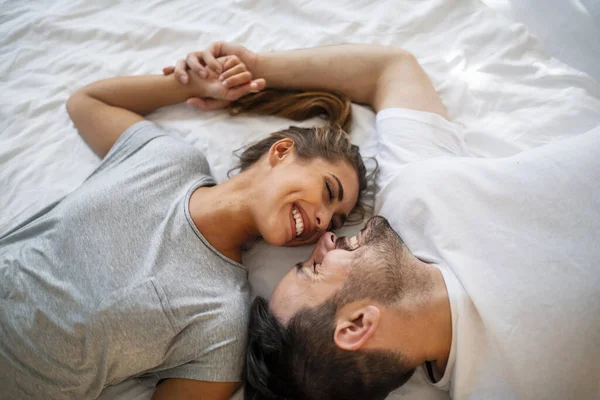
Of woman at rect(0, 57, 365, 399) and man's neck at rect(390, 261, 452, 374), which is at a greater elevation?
woman at rect(0, 57, 365, 399)

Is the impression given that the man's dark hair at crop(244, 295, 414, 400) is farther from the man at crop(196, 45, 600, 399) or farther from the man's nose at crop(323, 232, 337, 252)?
the man's nose at crop(323, 232, 337, 252)

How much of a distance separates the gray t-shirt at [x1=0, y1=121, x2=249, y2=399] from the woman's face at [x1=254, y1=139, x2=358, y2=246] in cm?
18

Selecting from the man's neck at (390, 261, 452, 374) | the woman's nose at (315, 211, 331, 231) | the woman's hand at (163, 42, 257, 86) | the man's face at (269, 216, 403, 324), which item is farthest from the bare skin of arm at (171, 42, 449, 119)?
the man's neck at (390, 261, 452, 374)

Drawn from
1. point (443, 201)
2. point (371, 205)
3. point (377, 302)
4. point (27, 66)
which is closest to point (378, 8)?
point (371, 205)

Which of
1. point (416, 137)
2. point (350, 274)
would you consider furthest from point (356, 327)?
point (416, 137)

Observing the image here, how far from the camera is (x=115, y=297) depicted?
101cm

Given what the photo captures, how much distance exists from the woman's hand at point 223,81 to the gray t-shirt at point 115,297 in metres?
0.42

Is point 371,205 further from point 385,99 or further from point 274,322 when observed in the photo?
point 274,322

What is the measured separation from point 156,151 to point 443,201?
850 millimetres

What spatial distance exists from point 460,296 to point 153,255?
0.76 m

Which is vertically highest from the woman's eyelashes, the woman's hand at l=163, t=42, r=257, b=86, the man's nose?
the woman's hand at l=163, t=42, r=257, b=86

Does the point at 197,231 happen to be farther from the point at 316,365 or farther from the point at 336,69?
the point at 336,69

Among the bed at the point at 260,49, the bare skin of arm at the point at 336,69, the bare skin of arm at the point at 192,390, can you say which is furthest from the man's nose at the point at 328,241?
the bare skin of arm at the point at 336,69

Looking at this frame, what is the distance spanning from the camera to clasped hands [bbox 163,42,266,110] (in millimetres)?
1409
